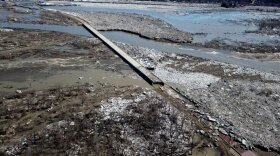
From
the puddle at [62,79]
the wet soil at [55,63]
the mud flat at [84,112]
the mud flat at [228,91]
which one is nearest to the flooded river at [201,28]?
the mud flat at [228,91]

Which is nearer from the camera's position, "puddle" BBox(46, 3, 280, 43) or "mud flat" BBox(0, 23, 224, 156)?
"mud flat" BBox(0, 23, 224, 156)

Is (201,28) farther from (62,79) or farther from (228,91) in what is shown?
(62,79)

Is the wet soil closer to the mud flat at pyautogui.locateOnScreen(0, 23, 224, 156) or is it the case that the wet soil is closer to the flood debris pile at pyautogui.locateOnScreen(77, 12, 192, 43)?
the mud flat at pyautogui.locateOnScreen(0, 23, 224, 156)

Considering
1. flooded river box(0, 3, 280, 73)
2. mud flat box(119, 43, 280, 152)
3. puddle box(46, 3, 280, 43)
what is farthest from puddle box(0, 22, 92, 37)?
puddle box(46, 3, 280, 43)

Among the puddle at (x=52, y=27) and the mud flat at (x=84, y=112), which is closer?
the mud flat at (x=84, y=112)

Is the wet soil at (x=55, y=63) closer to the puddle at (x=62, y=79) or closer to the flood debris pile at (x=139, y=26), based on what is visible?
the puddle at (x=62, y=79)

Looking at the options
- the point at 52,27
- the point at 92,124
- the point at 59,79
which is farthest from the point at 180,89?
the point at 52,27
